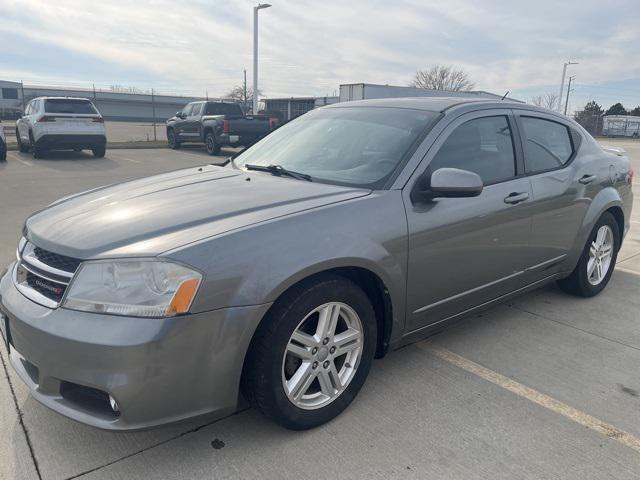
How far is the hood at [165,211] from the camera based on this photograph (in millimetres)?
2242

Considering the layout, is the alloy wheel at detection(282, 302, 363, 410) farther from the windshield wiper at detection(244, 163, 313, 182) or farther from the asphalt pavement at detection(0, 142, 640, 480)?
the windshield wiper at detection(244, 163, 313, 182)

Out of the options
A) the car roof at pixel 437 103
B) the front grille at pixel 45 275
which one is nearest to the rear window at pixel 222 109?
the car roof at pixel 437 103

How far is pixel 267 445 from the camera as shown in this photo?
245cm

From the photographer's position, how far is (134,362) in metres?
2.00

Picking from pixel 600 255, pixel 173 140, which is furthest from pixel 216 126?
pixel 600 255

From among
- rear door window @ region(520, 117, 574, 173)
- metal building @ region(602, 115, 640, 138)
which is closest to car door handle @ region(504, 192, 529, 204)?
rear door window @ region(520, 117, 574, 173)

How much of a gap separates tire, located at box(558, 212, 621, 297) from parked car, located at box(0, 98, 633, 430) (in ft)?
1.54

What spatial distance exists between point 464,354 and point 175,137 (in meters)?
17.5

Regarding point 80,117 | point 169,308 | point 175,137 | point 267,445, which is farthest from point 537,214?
point 175,137

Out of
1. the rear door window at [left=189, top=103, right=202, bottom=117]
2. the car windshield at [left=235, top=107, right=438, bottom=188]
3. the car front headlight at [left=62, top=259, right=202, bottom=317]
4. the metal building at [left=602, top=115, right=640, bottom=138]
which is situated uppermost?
the metal building at [left=602, top=115, right=640, bottom=138]

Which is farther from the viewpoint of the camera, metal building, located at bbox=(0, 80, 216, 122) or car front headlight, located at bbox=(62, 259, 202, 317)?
metal building, located at bbox=(0, 80, 216, 122)

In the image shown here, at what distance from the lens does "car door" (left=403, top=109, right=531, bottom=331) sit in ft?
9.49

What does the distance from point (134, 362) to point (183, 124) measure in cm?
1779

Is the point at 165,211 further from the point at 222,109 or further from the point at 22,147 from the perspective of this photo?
the point at 222,109
